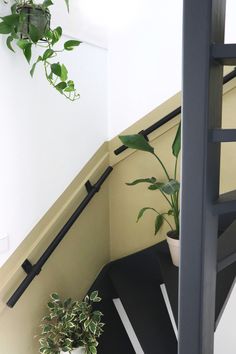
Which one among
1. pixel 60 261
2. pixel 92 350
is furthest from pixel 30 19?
pixel 92 350

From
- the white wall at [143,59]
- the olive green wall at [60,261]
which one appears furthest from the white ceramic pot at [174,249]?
the white wall at [143,59]

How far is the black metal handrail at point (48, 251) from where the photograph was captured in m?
1.59

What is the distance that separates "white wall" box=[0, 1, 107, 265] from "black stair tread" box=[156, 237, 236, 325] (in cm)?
75

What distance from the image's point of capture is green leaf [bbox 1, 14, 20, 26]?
4.41 ft

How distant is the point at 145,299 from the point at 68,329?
1.99ft

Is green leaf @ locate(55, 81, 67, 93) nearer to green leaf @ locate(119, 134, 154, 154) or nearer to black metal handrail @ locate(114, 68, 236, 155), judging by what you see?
green leaf @ locate(119, 134, 154, 154)

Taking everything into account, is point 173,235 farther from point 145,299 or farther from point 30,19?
point 30,19

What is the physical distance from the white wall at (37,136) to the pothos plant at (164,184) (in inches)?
11.9

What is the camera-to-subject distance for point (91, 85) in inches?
87.5

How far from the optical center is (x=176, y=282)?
1.93m

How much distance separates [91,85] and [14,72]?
0.74 metres

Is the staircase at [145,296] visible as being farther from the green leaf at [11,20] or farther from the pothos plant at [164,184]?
the green leaf at [11,20]

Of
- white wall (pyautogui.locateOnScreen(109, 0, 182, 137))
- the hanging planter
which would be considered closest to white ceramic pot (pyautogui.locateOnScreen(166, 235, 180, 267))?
white wall (pyautogui.locateOnScreen(109, 0, 182, 137))

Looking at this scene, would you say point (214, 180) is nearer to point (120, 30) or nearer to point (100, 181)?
point (100, 181)
